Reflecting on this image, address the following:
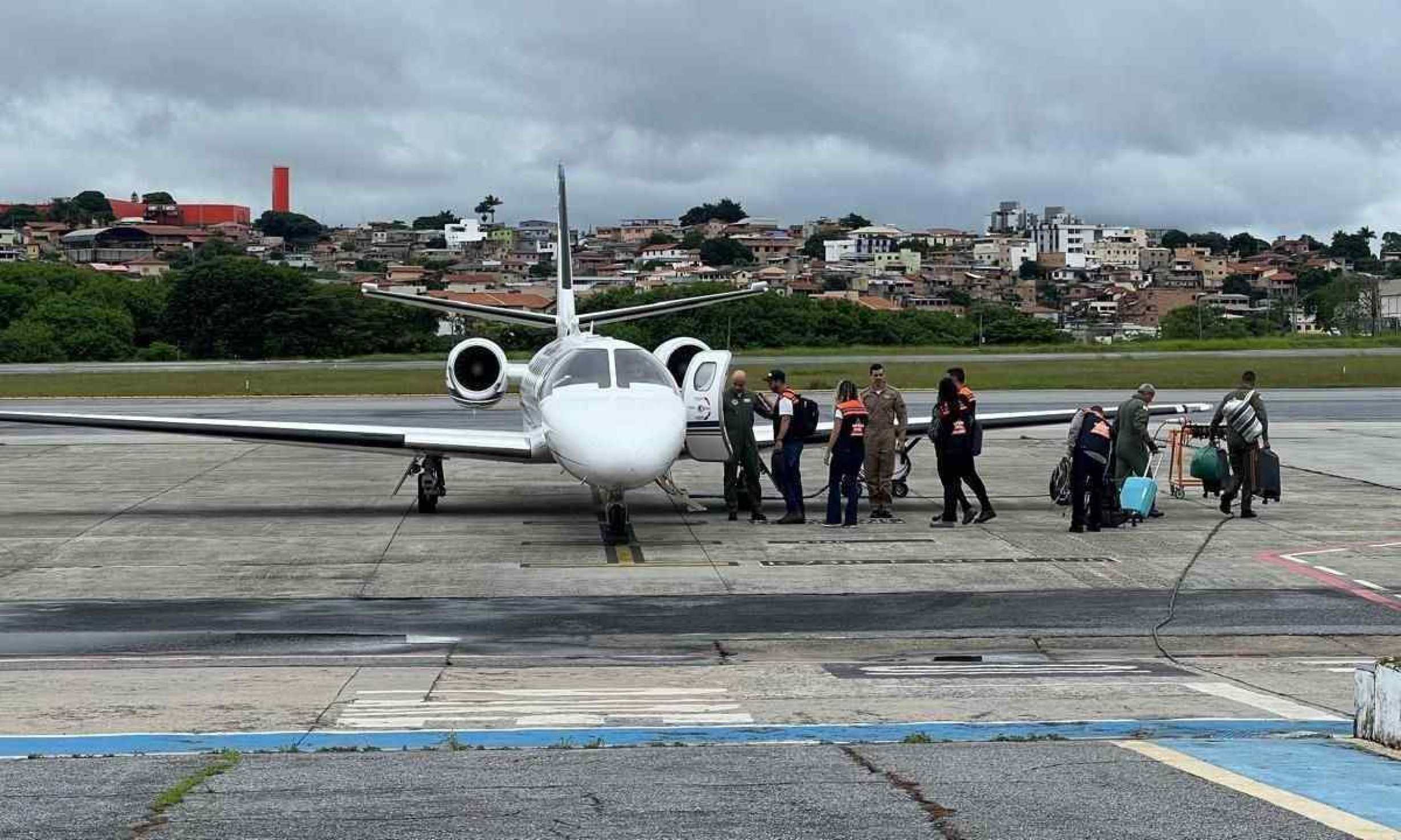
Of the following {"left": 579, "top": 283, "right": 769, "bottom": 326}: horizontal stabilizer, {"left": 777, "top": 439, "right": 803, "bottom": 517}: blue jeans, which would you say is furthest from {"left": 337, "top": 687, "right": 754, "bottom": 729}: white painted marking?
{"left": 579, "top": 283, "right": 769, "bottom": 326}: horizontal stabilizer

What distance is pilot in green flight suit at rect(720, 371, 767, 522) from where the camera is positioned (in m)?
19.8

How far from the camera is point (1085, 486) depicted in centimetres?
1898

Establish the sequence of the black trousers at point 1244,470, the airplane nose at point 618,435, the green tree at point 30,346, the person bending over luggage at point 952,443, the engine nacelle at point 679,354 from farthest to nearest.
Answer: the green tree at point 30,346 < the engine nacelle at point 679,354 < the black trousers at point 1244,470 < the person bending over luggage at point 952,443 < the airplane nose at point 618,435

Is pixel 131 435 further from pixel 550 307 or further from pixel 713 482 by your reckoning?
pixel 550 307

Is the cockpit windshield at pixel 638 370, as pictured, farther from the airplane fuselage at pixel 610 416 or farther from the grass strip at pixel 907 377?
the grass strip at pixel 907 377

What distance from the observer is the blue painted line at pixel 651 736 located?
27.8ft

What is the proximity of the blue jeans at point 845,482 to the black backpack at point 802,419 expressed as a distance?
0.57m

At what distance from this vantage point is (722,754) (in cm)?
809

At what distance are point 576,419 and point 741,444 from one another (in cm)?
286

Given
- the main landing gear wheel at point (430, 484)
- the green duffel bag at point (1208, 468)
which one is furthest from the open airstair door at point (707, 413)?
the green duffel bag at point (1208, 468)

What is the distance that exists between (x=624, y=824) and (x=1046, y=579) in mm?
9512

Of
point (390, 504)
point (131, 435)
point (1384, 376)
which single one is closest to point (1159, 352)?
point (1384, 376)

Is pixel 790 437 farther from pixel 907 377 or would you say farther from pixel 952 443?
Answer: pixel 907 377

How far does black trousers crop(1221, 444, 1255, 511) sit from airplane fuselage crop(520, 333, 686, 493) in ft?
22.4
